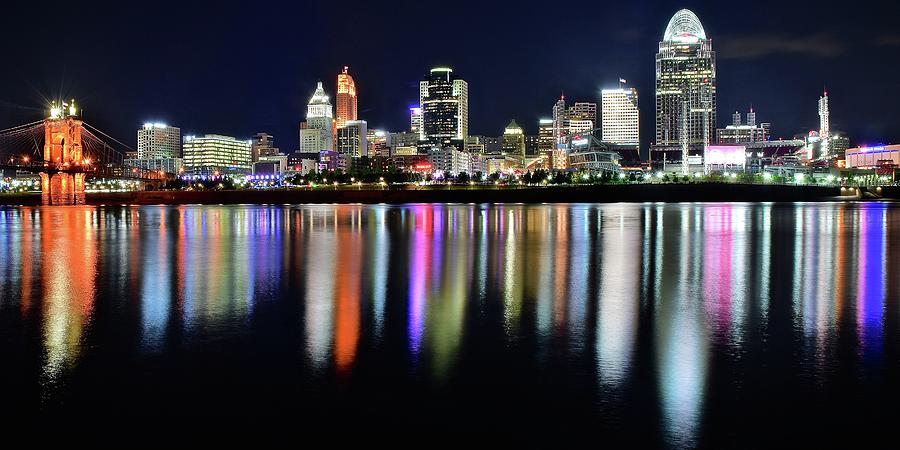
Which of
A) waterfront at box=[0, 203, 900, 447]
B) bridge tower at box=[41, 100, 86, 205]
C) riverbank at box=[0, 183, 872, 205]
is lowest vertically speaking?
waterfront at box=[0, 203, 900, 447]

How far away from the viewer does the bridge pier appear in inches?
3423

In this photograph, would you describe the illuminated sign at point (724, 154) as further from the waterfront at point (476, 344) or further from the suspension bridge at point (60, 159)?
the waterfront at point (476, 344)

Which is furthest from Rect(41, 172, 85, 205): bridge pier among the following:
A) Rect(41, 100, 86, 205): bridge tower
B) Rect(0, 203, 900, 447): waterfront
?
Rect(0, 203, 900, 447): waterfront

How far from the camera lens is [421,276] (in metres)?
15.0

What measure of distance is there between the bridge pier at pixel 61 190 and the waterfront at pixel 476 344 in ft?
252

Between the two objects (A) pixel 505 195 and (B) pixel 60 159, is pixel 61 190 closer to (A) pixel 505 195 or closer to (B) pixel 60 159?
(B) pixel 60 159

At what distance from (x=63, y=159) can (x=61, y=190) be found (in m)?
4.43

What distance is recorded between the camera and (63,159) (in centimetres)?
8962

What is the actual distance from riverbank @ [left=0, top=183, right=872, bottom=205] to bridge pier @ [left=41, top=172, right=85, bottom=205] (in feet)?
13.7

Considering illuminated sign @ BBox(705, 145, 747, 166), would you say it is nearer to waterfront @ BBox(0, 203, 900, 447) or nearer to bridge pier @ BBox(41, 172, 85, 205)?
bridge pier @ BBox(41, 172, 85, 205)

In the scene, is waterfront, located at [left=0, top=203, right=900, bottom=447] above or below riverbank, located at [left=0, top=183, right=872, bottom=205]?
below

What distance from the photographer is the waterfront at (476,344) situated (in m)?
6.33

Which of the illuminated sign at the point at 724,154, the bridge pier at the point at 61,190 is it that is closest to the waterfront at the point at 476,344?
the bridge pier at the point at 61,190

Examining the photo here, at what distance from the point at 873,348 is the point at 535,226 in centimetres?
2508
